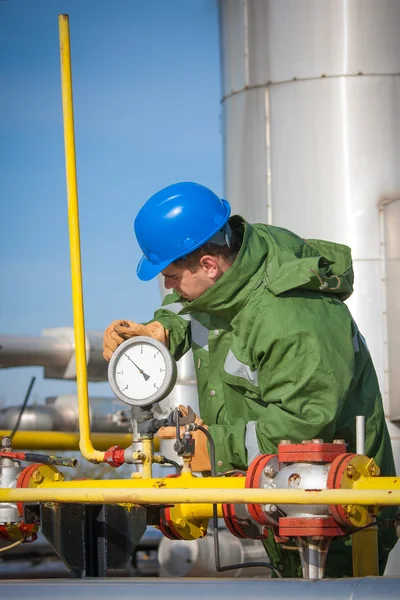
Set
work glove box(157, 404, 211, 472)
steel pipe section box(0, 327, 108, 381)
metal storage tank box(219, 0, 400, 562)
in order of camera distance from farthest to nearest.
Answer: steel pipe section box(0, 327, 108, 381) → metal storage tank box(219, 0, 400, 562) → work glove box(157, 404, 211, 472)

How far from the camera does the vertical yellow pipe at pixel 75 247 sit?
4.31 meters

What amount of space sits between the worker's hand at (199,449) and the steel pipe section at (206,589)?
2.33ft

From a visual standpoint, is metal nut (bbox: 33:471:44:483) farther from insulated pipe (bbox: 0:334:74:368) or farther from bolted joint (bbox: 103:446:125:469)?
insulated pipe (bbox: 0:334:74:368)

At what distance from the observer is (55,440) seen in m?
9.74

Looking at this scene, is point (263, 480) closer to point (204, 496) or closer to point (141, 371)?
point (204, 496)

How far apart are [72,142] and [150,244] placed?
50 cm

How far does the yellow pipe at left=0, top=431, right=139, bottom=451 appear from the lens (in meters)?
9.53

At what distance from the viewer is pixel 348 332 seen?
4.31 m

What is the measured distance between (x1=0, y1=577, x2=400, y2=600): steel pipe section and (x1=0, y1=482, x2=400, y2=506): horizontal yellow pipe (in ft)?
0.74

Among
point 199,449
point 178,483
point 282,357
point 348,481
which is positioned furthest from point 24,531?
point 348,481

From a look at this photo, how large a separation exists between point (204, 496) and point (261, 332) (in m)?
1.02

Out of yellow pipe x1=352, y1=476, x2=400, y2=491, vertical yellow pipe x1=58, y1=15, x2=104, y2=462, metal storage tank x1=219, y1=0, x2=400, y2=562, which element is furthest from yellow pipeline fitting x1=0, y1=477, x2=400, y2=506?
metal storage tank x1=219, y1=0, x2=400, y2=562

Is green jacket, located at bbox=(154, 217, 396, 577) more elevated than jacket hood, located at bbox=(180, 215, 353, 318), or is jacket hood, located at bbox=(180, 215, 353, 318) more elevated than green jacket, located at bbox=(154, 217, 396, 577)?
jacket hood, located at bbox=(180, 215, 353, 318)

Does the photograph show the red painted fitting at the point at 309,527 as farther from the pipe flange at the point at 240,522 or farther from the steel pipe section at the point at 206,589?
the pipe flange at the point at 240,522
